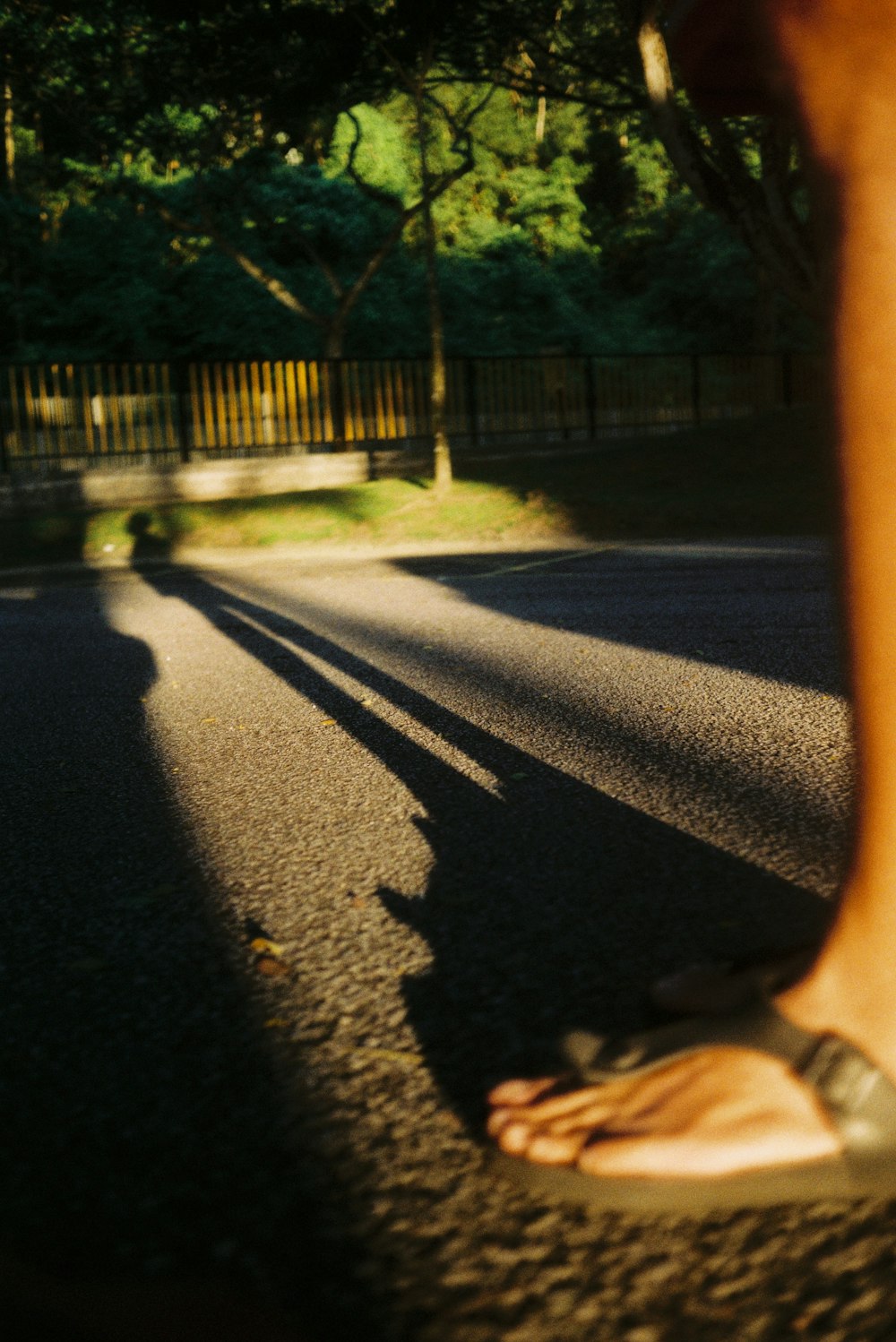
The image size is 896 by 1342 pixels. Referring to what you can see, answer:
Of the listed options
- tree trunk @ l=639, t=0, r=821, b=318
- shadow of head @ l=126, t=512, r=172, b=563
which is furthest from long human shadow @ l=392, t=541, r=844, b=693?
tree trunk @ l=639, t=0, r=821, b=318

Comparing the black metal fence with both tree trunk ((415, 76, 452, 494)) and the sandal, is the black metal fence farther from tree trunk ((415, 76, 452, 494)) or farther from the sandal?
the sandal

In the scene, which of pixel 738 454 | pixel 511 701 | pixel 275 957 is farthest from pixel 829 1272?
pixel 738 454

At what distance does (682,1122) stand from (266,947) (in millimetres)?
985

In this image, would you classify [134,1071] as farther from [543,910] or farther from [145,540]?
[145,540]

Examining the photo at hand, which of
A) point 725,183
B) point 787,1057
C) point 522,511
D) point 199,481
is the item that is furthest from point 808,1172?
point 199,481

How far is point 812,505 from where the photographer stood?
1448 centimetres

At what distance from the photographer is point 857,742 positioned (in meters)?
1.51

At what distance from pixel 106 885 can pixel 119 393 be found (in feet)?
61.1

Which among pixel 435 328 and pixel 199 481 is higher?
pixel 435 328

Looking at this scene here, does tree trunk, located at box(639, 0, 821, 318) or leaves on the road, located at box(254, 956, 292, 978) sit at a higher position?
tree trunk, located at box(639, 0, 821, 318)

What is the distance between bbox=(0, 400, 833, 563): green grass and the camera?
14125 mm

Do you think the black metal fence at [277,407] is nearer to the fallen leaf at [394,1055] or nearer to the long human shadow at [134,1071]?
the long human shadow at [134,1071]

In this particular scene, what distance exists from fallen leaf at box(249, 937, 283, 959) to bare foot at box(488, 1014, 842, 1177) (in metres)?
0.77

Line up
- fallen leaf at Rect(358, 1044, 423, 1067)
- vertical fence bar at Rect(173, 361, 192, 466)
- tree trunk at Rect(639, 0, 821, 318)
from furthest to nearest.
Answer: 1. vertical fence bar at Rect(173, 361, 192, 466)
2. tree trunk at Rect(639, 0, 821, 318)
3. fallen leaf at Rect(358, 1044, 423, 1067)
